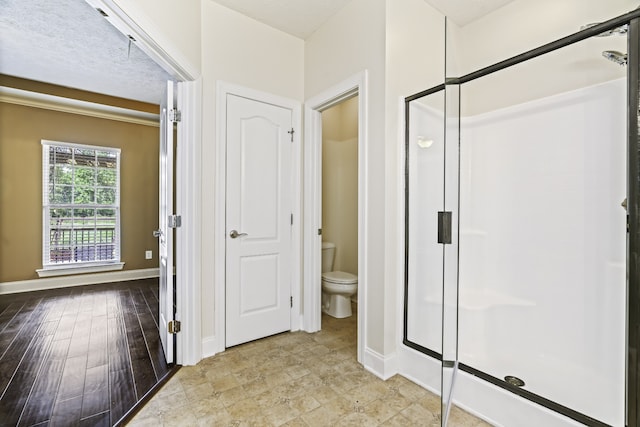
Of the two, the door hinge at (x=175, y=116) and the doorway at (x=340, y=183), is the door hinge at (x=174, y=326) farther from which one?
the doorway at (x=340, y=183)

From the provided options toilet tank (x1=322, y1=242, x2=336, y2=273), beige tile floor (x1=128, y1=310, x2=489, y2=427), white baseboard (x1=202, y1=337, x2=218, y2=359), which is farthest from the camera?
toilet tank (x1=322, y1=242, x2=336, y2=273)

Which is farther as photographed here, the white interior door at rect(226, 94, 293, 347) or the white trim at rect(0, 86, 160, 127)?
the white trim at rect(0, 86, 160, 127)

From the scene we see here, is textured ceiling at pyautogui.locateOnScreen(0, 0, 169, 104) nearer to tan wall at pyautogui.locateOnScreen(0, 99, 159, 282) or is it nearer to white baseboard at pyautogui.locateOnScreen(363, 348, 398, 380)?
tan wall at pyautogui.locateOnScreen(0, 99, 159, 282)

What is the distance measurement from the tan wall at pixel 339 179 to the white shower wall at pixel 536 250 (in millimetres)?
1478

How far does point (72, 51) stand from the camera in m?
2.95

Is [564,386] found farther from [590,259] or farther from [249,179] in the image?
[249,179]

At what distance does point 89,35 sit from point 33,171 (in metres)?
2.37

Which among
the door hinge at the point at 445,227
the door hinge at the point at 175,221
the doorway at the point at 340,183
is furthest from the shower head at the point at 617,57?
the door hinge at the point at 175,221

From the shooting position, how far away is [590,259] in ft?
5.74

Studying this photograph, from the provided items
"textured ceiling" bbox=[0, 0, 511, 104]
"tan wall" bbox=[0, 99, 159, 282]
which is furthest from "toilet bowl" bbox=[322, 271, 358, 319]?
"tan wall" bbox=[0, 99, 159, 282]

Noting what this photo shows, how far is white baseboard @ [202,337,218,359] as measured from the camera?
7.34 feet

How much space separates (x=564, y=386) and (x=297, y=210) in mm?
2157

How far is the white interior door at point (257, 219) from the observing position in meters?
2.41

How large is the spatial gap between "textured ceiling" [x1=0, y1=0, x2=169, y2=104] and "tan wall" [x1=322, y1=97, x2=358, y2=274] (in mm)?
2091
